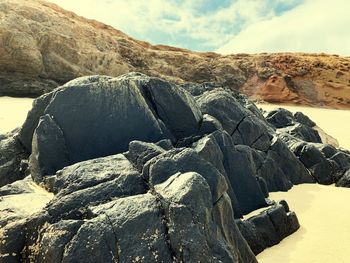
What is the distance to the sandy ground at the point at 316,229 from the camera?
5773 millimetres

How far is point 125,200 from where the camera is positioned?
4406 mm

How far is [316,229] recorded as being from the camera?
6.83m

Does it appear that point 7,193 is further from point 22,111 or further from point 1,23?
point 1,23

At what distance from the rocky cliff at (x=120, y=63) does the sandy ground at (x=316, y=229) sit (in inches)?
492

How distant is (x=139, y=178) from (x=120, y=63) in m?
29.3

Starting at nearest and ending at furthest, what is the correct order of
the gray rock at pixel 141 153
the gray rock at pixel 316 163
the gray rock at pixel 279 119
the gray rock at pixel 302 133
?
the gray rock at pixel 141 153 → the gray rock at pixel 316 163 → the gray rock at pixel 302 133 → the gray rock at pixel 279 119

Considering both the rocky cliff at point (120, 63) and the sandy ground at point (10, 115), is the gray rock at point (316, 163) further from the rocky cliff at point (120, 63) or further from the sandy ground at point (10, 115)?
the rocky cliff at point (120, 63)

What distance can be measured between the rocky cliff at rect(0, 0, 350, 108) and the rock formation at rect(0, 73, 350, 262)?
44.3ft

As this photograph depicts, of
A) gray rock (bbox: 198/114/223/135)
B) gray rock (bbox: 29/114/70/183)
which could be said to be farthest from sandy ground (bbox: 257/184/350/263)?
gray rock (bbox: 29/114/70/183)

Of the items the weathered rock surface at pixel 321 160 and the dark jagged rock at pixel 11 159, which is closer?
the dark jagged rock at pixel 11 159

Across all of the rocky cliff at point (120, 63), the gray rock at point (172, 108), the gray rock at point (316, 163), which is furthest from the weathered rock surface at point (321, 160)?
the rocky cliff at point (120, 63)

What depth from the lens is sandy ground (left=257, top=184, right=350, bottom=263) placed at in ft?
18.9

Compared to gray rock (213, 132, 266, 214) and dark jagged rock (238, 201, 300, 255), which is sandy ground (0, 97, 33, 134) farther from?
dark jagged rock (238, 201, 300, 255)

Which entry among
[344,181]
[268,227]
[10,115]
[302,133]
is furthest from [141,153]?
[10,115]
